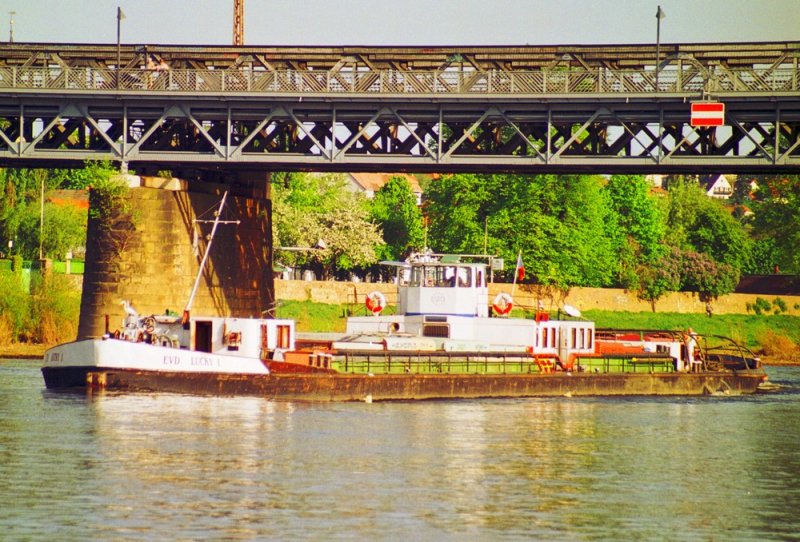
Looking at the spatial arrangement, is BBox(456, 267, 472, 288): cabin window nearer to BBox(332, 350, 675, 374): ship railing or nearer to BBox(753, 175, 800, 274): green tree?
BBox(332, 350, 675, 374): ship railing

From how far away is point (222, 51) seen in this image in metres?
65.2

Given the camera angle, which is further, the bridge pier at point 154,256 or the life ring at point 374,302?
the life ring at point 374,302

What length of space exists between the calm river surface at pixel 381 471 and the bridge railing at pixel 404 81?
13.4m

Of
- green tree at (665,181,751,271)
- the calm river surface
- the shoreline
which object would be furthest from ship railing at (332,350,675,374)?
green tree at (665,181,751,271)

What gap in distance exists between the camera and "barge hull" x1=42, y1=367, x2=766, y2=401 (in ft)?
176

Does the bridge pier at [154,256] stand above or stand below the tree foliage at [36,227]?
below

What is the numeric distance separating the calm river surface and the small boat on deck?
1295 millimetres

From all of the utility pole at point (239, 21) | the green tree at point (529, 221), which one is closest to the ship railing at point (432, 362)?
the green tree at point (529, 221)

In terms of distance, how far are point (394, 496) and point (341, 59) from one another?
33.4 metres

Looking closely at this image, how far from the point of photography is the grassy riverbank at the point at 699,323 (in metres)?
102

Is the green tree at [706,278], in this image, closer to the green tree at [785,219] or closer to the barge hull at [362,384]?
the green tree at [785,219]

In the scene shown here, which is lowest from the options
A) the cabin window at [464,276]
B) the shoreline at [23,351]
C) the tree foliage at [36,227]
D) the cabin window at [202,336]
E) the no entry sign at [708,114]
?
the shoreline at [23,351]

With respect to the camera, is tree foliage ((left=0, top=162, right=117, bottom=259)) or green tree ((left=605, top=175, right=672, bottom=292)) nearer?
tree foliage ((left=0, top=162, right=117, bottom=259))

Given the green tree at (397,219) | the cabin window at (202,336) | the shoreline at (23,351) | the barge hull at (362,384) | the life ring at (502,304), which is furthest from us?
the green tree at (397,219)
